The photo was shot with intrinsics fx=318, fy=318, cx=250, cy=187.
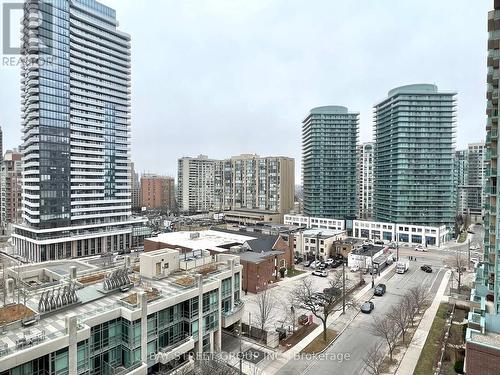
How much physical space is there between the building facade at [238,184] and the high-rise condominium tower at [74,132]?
64.2m

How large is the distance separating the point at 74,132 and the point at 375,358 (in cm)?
7975

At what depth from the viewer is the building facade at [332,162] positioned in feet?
393

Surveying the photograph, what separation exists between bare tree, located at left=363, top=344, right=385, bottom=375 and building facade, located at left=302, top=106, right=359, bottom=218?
8954 cm

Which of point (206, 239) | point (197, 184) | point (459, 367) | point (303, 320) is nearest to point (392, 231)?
point (206, 239)

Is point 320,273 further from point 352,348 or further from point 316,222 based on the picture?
point 316,222

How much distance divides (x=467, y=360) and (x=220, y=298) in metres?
21.5

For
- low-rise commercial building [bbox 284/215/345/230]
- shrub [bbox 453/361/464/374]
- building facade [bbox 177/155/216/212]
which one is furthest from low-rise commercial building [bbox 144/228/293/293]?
building facade [bbox 177/155/216/212]

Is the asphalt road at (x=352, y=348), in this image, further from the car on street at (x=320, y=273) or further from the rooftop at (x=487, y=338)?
the car on street at (x=320, y=273)

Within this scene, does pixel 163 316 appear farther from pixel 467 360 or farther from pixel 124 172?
pixel 124 172

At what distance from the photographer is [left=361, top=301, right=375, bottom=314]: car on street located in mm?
41784

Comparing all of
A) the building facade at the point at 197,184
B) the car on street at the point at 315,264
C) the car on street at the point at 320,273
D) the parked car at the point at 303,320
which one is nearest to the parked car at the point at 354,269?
the car on street at the point at 320,273

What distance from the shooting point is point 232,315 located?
35156mm

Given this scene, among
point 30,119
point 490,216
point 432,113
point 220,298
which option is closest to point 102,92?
point 30,119

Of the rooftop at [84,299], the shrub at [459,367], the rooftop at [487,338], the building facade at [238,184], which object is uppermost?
the building facade at [238,184]
